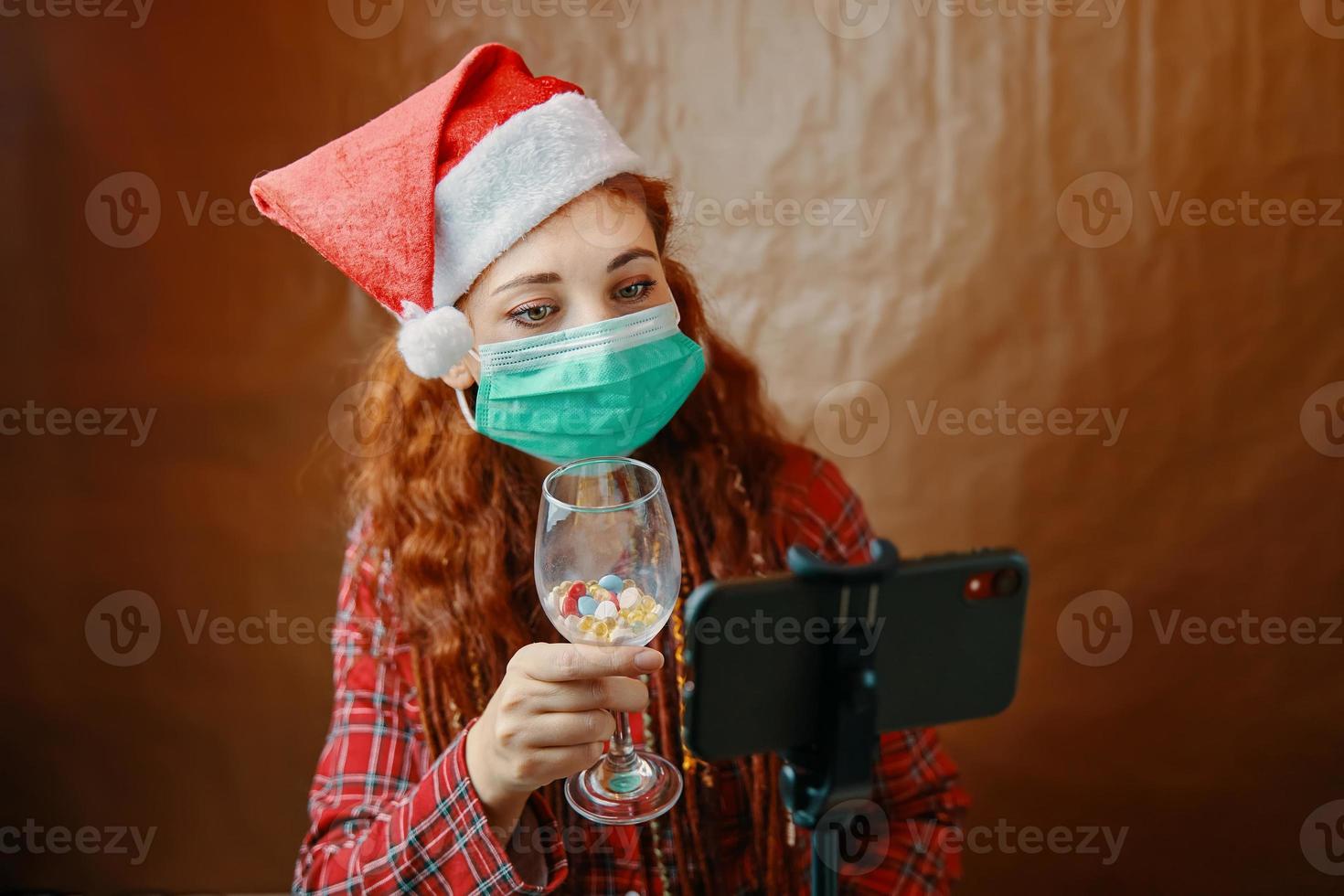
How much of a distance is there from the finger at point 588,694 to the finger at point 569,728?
0.01m

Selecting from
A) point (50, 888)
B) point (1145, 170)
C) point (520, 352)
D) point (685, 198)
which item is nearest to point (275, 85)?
point (685, 198)

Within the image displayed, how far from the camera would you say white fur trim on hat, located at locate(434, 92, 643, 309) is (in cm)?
98

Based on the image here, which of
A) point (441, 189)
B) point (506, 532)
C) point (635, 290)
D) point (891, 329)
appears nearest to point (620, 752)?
point (506, 532)

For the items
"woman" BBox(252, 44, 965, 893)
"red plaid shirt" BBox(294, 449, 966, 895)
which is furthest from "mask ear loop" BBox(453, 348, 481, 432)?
"red plaid shirt" BBox(294, 449, 966, 895)

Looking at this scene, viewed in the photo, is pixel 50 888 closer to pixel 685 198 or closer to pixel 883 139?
pixel 685 198

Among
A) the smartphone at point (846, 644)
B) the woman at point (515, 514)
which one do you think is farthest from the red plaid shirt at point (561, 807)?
the smartphone at point (846, 644)

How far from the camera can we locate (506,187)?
3.20 ft

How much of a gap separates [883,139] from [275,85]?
2.74 feet

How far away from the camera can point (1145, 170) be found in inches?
56.4

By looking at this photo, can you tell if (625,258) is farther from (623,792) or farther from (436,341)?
(623,792)

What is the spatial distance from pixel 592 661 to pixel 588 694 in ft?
0.15

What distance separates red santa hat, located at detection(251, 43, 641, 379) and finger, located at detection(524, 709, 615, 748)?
0.32 metres

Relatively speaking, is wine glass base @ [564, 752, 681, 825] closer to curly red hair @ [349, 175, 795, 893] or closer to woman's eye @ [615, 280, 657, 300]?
curly red hair @ [349, 175, 795, 893]

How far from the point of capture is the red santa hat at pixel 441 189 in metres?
0.97
